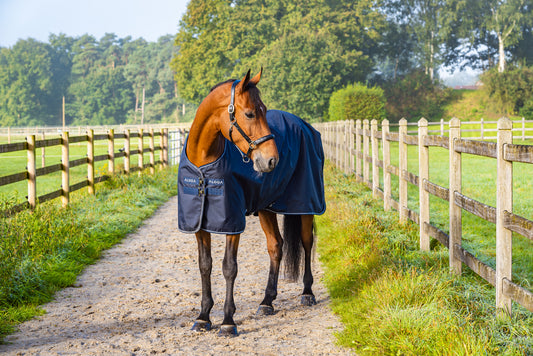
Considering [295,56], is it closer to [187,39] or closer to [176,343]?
[187,39]

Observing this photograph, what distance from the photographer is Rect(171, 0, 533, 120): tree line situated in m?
44.7

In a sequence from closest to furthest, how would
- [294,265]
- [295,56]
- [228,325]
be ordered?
[228,325] → [294,265] → [295,56]

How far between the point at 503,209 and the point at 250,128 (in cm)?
193

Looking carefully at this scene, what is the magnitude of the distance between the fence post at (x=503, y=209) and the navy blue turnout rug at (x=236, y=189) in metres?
1.63

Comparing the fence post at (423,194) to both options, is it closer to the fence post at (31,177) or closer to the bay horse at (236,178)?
the bay horse at (236,178)

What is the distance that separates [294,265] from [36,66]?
99.3 m

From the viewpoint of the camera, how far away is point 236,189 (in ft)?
13.6

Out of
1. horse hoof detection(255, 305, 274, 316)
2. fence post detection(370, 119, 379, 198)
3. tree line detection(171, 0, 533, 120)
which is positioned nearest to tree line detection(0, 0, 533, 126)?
tree line detection(171, 0, 533, 120)

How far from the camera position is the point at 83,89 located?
93.9 meters

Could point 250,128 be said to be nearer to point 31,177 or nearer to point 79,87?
point 31,177

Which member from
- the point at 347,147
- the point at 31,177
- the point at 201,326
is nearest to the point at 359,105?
the point at 347,147

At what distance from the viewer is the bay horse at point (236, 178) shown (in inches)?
149

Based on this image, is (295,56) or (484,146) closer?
(484,146)

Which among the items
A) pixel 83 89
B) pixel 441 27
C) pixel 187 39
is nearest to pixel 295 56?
pixel 187 39
